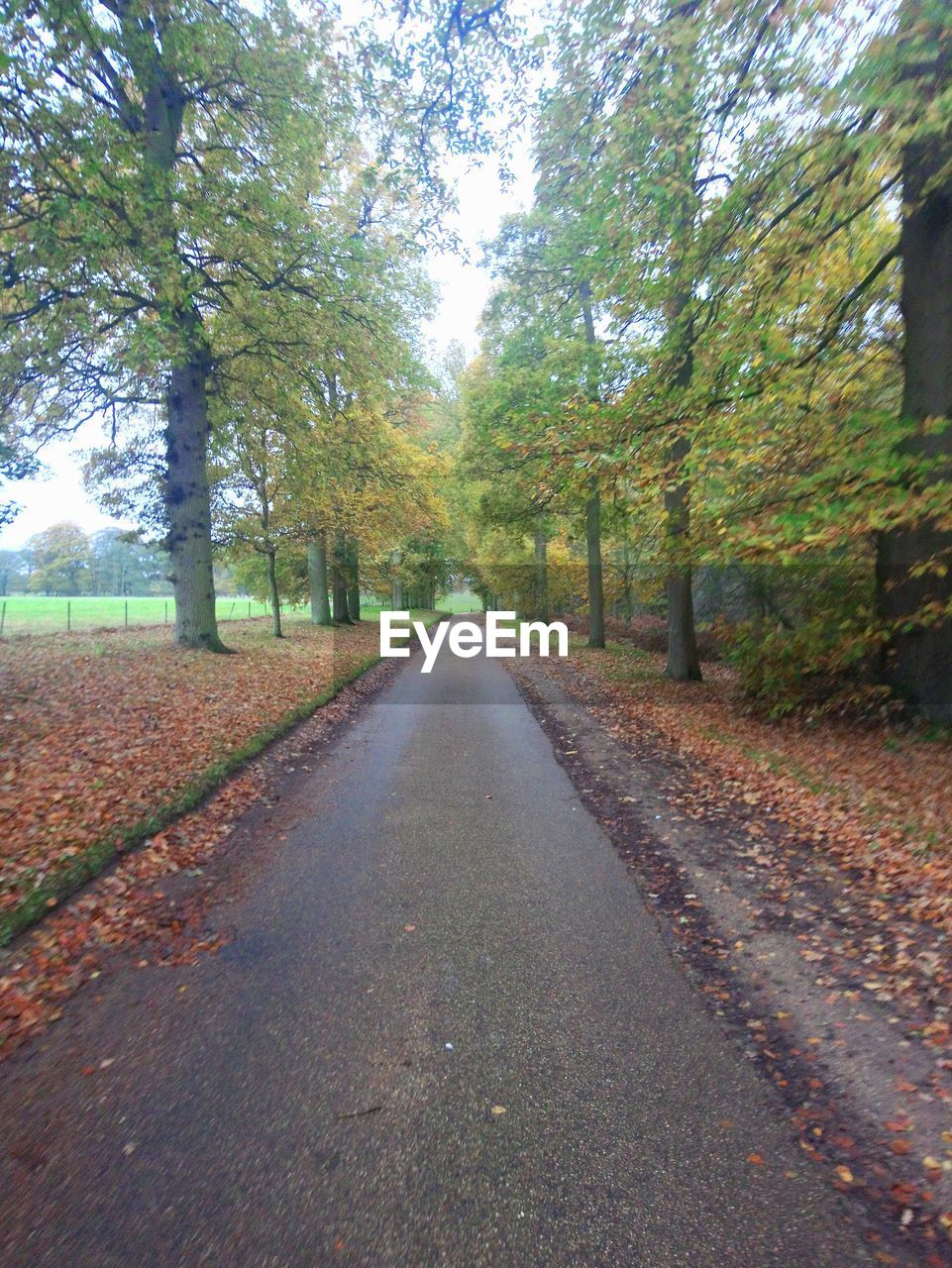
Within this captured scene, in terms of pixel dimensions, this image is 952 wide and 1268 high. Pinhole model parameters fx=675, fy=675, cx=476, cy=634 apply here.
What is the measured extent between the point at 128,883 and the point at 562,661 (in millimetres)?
14560

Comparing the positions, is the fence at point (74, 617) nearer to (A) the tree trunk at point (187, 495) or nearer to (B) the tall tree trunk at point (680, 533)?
(A) the tree trunk at point (187, 495)

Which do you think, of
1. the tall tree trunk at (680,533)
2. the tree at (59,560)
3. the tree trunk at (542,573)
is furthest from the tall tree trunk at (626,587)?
the tree at (59,560)

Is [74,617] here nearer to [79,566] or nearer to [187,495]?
[187,495]

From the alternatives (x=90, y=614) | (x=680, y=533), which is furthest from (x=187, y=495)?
(x=90, y=614)

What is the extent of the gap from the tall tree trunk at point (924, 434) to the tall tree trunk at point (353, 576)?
16.0m

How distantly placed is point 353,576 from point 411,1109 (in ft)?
79.0

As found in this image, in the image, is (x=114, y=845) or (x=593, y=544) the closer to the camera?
(x=114, y=845)

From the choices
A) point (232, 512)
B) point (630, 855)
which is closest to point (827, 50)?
point (630, 855)

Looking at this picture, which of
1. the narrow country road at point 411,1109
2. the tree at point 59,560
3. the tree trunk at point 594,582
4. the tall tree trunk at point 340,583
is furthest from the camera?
the tree at point 59,560

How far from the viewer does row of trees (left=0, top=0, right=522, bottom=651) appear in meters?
7.91

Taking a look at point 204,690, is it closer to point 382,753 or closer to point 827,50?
point 382,753

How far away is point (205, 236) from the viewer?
10.0m

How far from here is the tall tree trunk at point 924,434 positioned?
22.6ft

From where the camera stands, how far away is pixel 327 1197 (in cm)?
222
